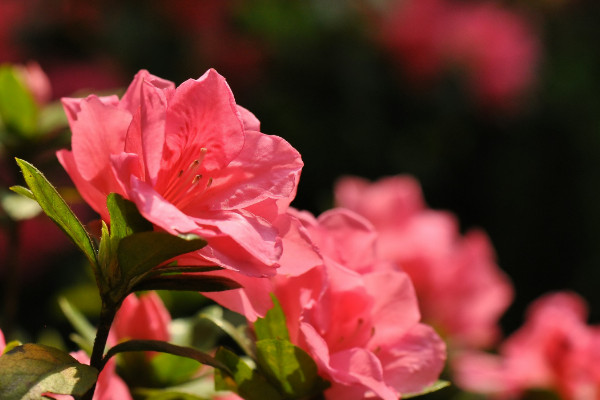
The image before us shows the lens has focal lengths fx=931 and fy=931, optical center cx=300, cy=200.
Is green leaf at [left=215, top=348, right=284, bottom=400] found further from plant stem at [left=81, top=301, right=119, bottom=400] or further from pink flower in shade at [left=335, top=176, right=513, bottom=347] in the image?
pink flower in shade at [left=335, top=176, right=513, bottom=347]

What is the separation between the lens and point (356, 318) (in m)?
0.64

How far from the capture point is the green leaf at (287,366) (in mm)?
580

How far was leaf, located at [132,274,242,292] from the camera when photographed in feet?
1.72

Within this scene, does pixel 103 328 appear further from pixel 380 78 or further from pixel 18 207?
pixel 380 78

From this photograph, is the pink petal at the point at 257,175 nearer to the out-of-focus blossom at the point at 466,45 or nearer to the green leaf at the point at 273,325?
the green leaf at the point at 273,325

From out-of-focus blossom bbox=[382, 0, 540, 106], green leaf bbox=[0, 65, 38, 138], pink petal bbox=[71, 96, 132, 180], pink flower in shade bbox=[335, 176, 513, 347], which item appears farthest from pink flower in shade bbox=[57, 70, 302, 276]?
out-of-focus blossom bbox=[382, 0, 540, 106]

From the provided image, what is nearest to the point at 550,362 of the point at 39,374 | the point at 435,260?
the point at 435,260

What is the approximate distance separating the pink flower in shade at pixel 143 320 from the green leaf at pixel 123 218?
166 millimetres

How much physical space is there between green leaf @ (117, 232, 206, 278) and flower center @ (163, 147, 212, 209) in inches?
2.2

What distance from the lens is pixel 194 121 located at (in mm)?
542

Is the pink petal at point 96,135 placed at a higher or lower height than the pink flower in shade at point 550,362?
lower

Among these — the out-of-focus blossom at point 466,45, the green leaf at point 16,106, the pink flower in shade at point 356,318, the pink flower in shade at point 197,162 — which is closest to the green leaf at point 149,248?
the pink flower in shade at point 197,162

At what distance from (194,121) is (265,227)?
8 cm

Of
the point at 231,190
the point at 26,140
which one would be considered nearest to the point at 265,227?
the point at 231,190
